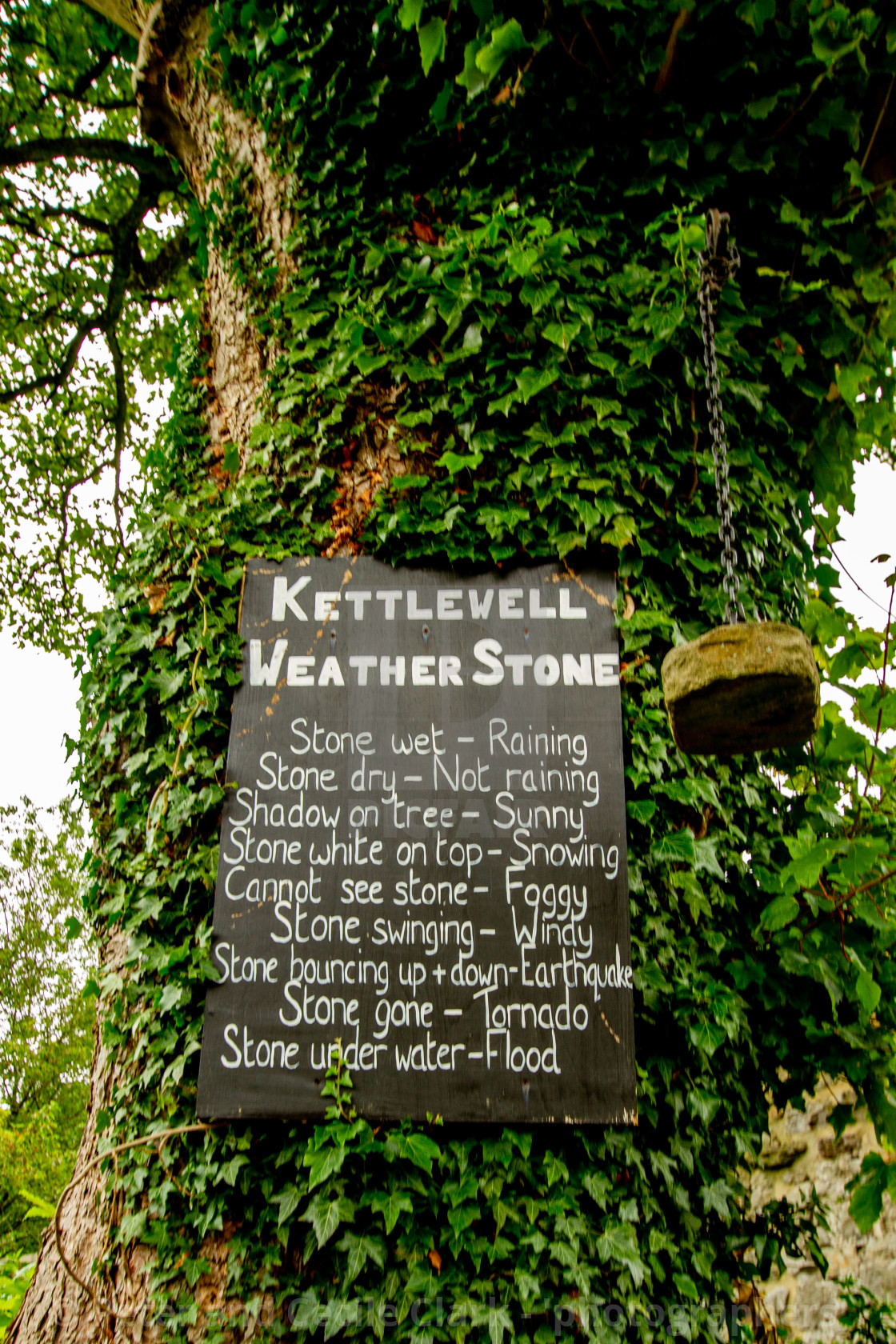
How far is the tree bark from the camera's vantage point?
7.18ft

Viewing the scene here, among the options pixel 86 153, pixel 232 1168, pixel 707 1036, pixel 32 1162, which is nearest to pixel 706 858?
pixel 707 1036

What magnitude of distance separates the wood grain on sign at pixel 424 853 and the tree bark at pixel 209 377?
0.49 metres

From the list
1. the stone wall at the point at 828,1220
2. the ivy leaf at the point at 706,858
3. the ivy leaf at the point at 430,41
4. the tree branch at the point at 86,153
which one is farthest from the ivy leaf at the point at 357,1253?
the tree branch at the point at 86,153

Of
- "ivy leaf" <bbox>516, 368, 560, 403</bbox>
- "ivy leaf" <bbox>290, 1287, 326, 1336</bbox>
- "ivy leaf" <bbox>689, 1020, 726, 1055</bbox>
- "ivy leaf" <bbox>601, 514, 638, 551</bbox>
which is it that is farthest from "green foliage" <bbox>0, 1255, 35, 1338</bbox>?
"ivy leaf" <bbox>516, 368, 560, 403</bbox>

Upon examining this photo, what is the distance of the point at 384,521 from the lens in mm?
2688

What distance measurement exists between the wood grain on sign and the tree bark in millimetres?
488

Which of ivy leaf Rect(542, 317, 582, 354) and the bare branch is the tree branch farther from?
ivy leaf Rect(542, 317, 582, 354)

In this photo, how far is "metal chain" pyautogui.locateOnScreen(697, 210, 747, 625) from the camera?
225 centimetres

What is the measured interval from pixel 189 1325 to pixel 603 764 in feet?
6.20

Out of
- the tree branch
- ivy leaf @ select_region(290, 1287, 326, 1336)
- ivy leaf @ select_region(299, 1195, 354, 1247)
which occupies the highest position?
the tree branch

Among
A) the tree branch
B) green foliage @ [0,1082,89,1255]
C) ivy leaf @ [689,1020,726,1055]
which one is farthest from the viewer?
green foliage @ [0,1082,89,1255]

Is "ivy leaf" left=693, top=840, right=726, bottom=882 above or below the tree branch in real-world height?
below

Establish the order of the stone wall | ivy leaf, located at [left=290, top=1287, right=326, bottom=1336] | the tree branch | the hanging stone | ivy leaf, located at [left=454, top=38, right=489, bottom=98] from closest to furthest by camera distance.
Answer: the hanging stone, ivy leaf, located at [left=290, top=1287, right=326, bottom=1336], ivy leaf, located at [left=454, top=38, right=489, bottom=98], the stone wall, the tree branch

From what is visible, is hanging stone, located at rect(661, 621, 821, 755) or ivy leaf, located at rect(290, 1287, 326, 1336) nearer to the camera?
hanging stone, located at rect(661, 621, 821, 755)
